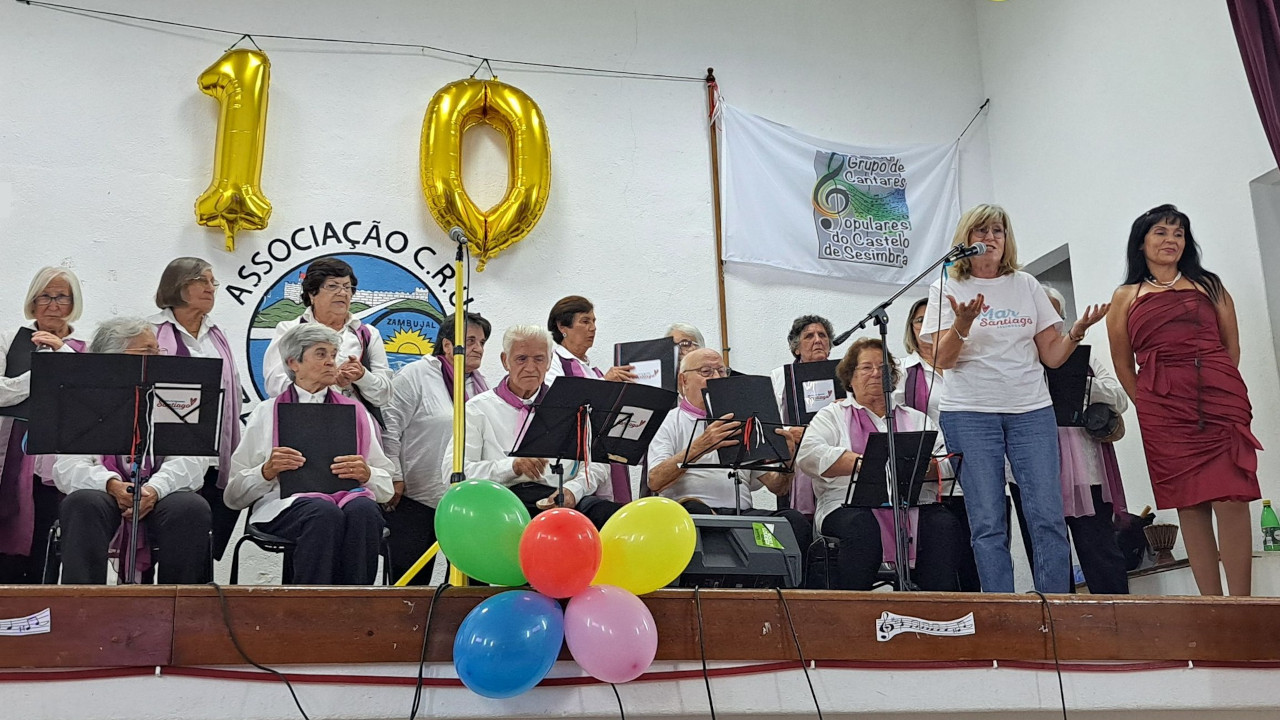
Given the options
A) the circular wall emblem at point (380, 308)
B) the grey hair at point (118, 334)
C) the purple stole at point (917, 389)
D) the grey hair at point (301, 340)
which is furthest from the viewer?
the circular wall emblem at point (380, 308)

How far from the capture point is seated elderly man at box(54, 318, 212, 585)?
11.5 ft

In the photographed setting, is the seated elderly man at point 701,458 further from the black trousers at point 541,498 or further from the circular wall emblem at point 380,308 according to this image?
the circular wall emblem at point 380,308

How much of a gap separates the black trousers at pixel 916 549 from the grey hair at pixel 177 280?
250cm

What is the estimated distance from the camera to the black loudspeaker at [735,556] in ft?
11.0

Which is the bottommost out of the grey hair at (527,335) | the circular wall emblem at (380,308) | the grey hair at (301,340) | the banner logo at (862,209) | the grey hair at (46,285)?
the grey hair at (301,340)

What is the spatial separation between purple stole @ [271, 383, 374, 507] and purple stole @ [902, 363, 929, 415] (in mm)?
2205

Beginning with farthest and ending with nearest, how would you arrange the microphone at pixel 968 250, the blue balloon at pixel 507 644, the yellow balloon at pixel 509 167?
the yellow balloon at pixel 509 167 < the microphone at pixel 968 250 < the blue balloon at pixel 507 644

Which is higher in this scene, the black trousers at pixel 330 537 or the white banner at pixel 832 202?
the white banner at pixel 832 202

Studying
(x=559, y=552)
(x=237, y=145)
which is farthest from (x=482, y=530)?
(x=237, y=145)

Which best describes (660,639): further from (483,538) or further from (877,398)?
(877,398)

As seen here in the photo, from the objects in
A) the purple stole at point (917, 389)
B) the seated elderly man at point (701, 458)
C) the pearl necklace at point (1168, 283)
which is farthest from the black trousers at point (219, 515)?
the pearl necklace at point (1168, 283)

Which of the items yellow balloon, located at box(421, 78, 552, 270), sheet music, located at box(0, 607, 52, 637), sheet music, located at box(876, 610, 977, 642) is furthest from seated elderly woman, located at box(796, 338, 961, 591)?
sheet music, located at box(0, 607, 52, 637)

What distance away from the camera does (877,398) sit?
4.51 m

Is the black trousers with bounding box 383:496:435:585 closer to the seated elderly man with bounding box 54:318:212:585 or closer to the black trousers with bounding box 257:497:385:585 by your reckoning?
the black trousers with bounding box 257:497:385:585
